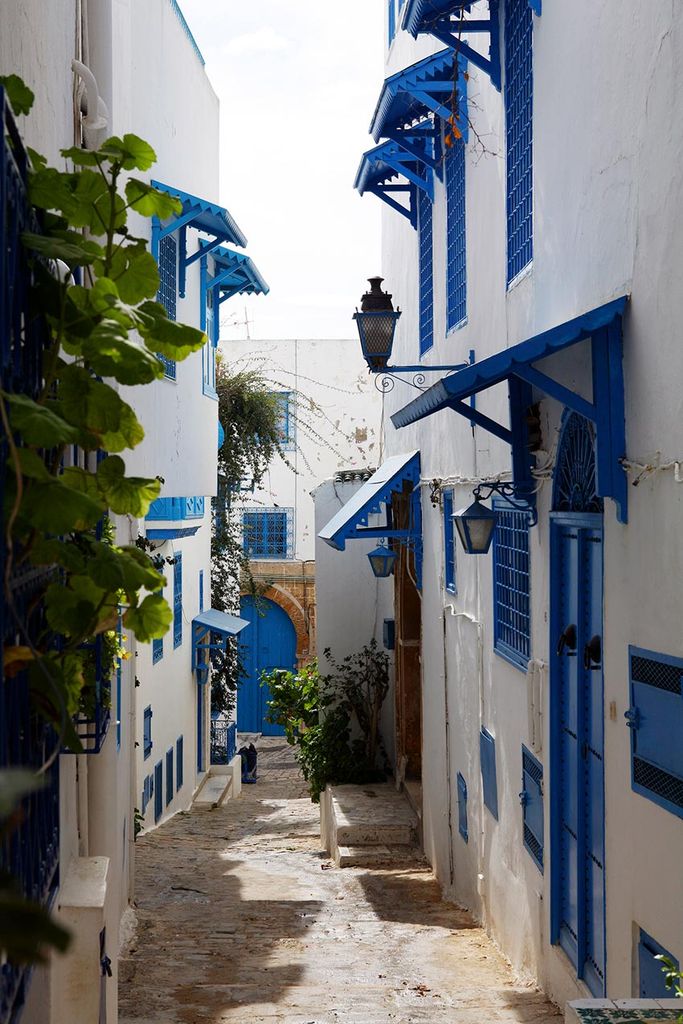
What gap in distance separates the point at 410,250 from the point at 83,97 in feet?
26.0

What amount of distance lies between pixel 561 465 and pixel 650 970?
2858 mm

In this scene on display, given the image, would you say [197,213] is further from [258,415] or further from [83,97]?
[258,415]

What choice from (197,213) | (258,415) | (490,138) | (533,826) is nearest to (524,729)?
(533,826)

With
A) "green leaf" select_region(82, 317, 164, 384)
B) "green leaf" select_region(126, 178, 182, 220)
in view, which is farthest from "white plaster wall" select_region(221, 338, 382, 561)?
"green leaf" select_region(82, 317, 164, 384)

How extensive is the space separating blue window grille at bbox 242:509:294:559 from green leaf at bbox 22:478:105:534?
27.5 metres

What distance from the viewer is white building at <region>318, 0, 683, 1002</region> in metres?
4.84

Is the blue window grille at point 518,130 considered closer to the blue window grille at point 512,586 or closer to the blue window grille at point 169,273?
the blue window grille at point 512,586

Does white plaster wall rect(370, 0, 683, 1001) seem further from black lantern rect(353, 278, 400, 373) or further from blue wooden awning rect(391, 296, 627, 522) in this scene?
black lantern rect(353, 278, 400, 373)

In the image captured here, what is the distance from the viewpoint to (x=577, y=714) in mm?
6340

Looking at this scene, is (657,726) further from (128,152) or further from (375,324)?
(375,324)

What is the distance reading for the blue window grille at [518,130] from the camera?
7.70 metres

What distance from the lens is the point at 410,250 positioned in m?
14.0

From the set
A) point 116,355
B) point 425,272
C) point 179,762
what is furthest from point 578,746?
point 179,762

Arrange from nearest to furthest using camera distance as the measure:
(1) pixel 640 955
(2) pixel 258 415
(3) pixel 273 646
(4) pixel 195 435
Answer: (1) pixel 640 955 → (4) pixel 195 435 → (2) pixel 258 415 → (3) pixel 273 646
